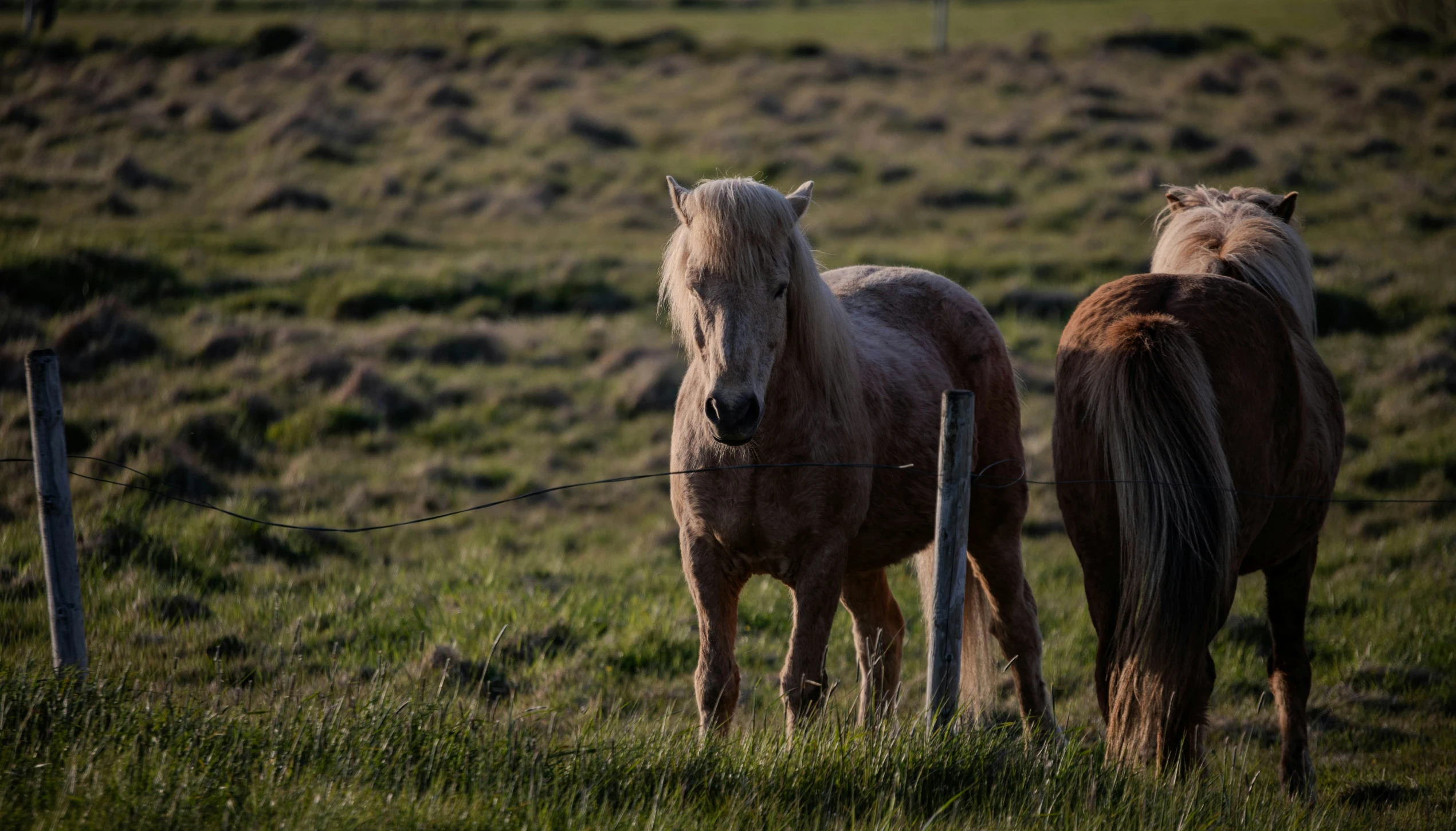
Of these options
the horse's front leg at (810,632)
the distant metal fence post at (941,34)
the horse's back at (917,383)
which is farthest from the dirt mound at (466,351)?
the distant metal fence post at (941,34)

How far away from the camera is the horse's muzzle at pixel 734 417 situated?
3162 mm

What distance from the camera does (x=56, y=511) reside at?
3.41 metres

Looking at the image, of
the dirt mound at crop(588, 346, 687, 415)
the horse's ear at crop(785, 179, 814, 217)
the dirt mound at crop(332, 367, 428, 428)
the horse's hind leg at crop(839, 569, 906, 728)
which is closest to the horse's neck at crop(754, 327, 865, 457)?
the horse's ear at crop(785, 179, 814, 217)

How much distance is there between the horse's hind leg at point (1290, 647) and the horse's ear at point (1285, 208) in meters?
1.58

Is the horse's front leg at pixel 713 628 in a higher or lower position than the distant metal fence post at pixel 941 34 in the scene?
lower

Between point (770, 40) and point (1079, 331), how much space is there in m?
30.6

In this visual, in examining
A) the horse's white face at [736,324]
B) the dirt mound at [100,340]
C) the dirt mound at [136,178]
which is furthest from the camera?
the dirt mound at [136,178]

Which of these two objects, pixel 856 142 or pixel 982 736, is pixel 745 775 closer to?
pixel 982 736

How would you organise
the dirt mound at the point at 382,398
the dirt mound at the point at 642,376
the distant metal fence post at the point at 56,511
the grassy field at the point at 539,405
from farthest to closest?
the dirt mound at the point at 642,376
the dirt mound at the point at 382,398
the distant metal fence post at the point at 56,511
the grassy field at the point at 539,405

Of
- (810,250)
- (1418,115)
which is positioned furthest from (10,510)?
(1418,115)

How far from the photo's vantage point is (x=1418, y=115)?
68.4 ft

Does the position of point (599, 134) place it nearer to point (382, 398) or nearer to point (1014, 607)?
point (382, 398)

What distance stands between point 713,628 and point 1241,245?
9.60 ft

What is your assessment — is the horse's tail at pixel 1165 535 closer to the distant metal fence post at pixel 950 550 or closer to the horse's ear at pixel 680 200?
the distant metal fence post at pixel 950 550
